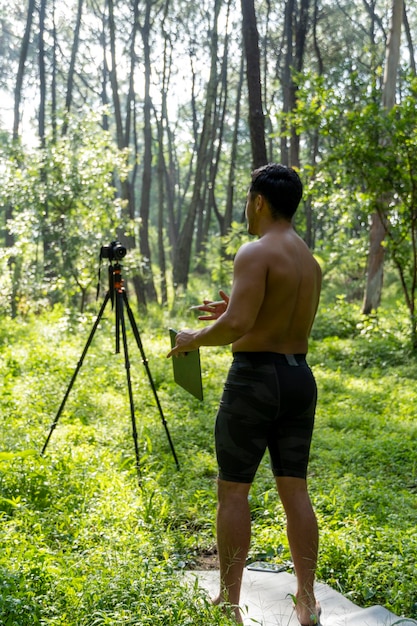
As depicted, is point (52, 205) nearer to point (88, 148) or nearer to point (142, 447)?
point (88, 148)

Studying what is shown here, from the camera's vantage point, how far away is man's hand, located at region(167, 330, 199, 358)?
3.21 meters

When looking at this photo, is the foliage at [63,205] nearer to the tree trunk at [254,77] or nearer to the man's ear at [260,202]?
the tree trunk at [254,77]

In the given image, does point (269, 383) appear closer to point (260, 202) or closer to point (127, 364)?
point (260, 202)

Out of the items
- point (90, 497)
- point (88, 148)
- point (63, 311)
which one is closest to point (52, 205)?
point (88, 148)

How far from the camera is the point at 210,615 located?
110 inches

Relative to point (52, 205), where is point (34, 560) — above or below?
below

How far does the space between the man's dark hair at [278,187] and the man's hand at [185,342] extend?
682 mm

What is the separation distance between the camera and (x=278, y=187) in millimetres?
3115

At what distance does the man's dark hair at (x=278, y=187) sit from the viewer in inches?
123

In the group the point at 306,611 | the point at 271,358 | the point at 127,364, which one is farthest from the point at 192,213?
the point at 306,611

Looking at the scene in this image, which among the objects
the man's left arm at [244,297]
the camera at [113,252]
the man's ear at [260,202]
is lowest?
the man's left arm at [244,297]

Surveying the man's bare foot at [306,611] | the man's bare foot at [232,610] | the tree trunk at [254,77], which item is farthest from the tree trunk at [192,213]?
the man's bare foot at [232,610]

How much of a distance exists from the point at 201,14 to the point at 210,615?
90.9 ft

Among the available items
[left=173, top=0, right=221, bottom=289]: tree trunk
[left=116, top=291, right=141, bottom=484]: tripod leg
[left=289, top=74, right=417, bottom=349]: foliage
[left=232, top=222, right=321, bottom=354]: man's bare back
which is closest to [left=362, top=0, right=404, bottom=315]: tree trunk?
[left=289, top=74, right=417, bottom=349]: foliage
